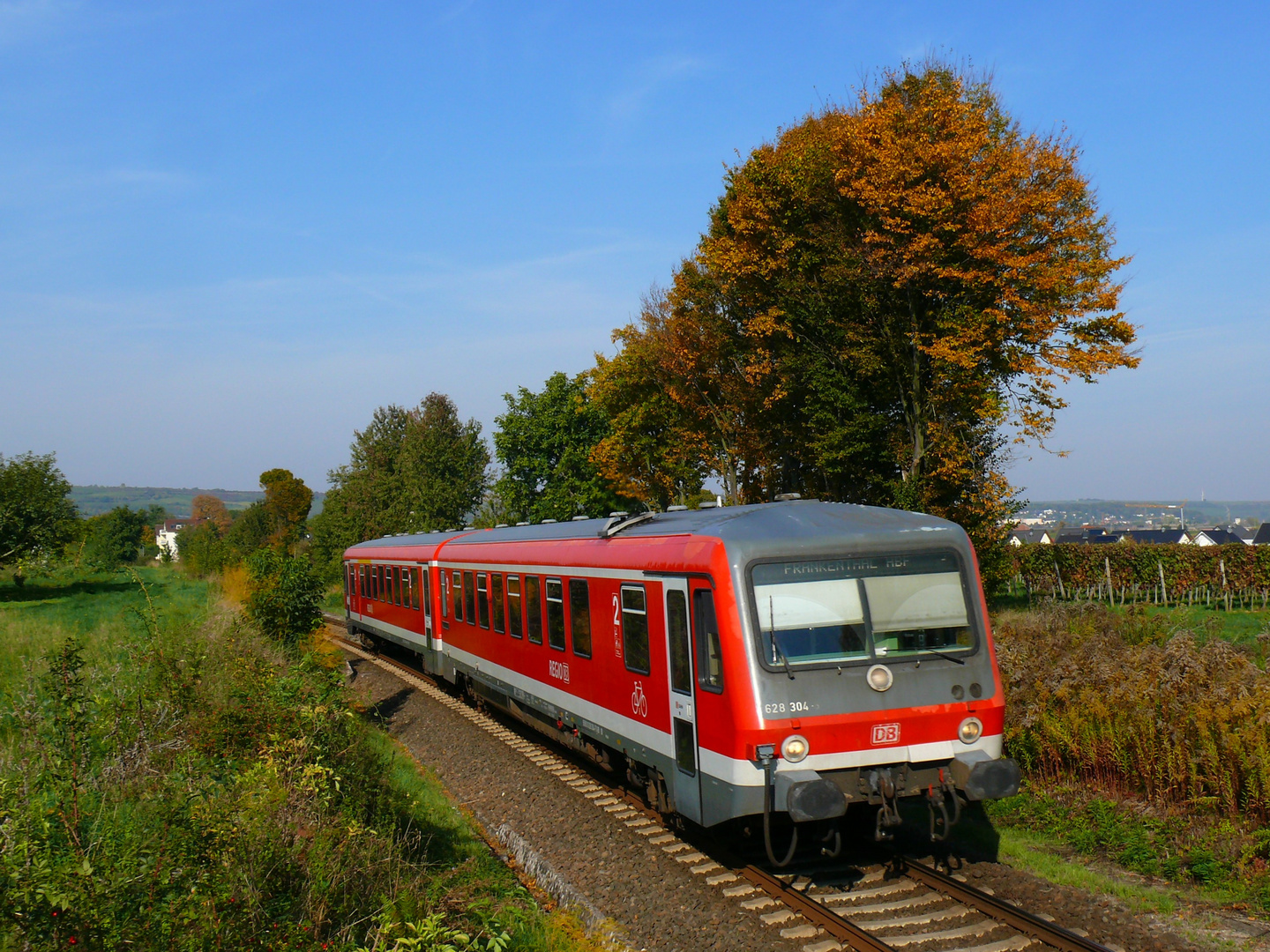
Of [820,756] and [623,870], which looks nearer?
[820,756]

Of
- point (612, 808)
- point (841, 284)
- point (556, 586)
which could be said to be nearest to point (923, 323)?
point (841, 284)

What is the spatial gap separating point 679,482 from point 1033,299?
1932 centimetres

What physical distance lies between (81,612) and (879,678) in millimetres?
20708

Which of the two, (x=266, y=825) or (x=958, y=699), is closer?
(x=266, y=825)

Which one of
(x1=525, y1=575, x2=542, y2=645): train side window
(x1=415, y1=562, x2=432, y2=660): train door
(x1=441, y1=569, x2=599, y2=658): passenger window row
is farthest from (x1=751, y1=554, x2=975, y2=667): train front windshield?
(x1=415, y1=562, x2=432, y2=660): train door

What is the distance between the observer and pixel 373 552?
84.6 ft

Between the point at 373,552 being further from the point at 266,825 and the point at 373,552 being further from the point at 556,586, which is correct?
the point at 266,825

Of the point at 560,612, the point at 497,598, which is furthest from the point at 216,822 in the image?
the point at 497,598

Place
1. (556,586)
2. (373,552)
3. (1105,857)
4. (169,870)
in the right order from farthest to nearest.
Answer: (373,552), (556,586), (1105,857), (169,870)

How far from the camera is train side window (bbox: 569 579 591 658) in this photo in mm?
10961

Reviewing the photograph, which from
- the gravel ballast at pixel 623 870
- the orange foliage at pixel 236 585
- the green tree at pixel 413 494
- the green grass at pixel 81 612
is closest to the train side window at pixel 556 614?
the gravel ballast at pixel 623 870

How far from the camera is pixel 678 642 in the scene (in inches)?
336

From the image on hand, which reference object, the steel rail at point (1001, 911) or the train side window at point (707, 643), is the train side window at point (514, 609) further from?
the steel rail at point (1001, 911)

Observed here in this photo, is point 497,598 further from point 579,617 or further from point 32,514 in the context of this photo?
point 32,514
